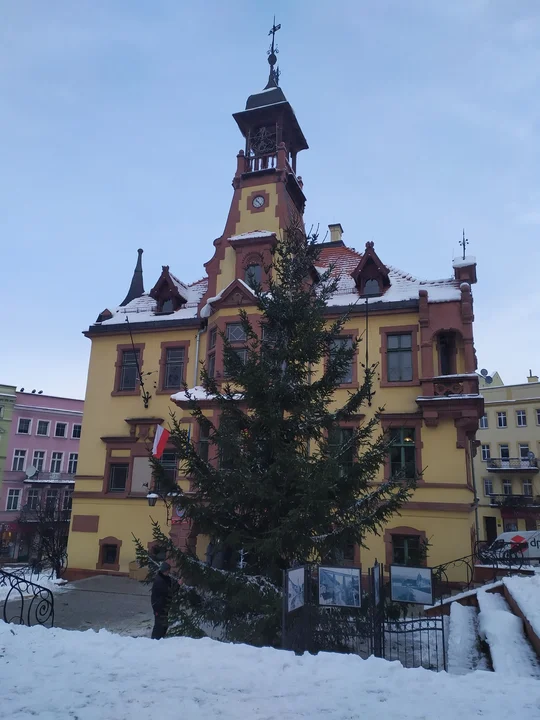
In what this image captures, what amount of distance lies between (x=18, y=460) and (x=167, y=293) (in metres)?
28.4

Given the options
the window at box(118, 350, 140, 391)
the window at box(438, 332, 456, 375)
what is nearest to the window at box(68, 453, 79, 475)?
the window at box(118, 350, 140, 391)

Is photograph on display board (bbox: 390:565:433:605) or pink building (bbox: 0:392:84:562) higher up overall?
pink building (bbox: 0:392:84:562)

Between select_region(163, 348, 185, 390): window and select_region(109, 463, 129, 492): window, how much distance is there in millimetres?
4006

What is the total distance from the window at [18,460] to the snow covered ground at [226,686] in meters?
42.0

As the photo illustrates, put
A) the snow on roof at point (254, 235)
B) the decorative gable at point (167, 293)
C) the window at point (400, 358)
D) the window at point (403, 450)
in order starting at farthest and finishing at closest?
the decorative gable at point (167, 293), the snow on roof at point (254, 235), the window at point (400, 358), the window at point (403, 450)

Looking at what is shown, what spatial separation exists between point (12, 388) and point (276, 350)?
4058 centimetres

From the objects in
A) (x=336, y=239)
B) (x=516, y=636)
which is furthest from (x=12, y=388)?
(x=516, y=636)

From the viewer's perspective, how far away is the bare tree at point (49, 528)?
23.8 metres

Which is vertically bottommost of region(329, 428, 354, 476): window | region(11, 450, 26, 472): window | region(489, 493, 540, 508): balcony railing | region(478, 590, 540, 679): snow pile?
region(478, 590, 540, 679): snow pile

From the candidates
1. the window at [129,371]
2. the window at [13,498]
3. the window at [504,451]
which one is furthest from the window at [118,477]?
the window at [504,451]

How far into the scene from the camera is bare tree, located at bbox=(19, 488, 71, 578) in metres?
23.8

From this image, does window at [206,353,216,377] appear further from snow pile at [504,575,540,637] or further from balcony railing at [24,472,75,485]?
balcony railing at [24,472,75,485]

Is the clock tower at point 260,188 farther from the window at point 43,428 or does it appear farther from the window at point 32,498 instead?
the window at point 43,428

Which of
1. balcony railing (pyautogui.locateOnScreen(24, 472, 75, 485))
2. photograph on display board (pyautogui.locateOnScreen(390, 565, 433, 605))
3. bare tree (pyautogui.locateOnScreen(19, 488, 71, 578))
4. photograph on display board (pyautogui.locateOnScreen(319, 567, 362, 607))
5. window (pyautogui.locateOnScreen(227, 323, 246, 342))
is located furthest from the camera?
balcony railing (pyautogui.locateOnScreen(24, 472, 75, 485))
